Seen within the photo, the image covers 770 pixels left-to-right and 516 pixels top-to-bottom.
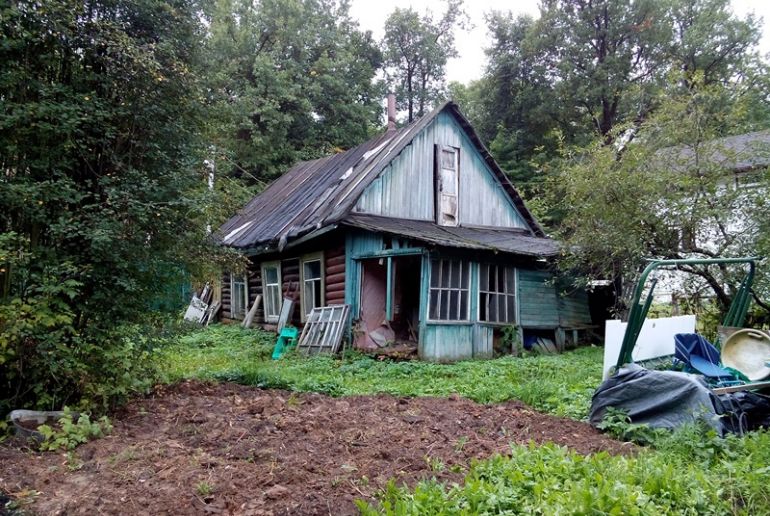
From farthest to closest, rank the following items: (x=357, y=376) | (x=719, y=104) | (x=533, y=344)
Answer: (x=533, y=344), (x=719, y=104), (x=357, y=376)

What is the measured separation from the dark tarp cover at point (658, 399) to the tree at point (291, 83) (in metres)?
20.3

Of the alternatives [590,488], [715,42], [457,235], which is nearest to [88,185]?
[590,488]

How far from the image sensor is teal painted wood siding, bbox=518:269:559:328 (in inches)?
472

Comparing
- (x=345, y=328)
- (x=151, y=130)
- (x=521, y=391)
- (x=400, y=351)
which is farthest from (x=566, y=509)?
(x=345, y=328)

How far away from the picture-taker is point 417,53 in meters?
30.9

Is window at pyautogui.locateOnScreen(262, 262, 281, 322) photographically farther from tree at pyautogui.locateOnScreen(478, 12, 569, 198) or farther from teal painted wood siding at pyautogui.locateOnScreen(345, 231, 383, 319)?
tree at pyautogui.locateOnScreen(478, 12, 569, 198)

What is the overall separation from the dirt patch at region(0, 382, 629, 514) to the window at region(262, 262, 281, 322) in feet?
26.8

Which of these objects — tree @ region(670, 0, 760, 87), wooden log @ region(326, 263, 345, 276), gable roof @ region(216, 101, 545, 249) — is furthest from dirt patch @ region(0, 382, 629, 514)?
tree @ region(670, 0, 760, 87)

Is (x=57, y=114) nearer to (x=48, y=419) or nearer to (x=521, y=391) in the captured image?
(x=48, y=419)

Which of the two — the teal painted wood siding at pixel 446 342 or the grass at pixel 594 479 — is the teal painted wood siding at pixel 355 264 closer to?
the teal painted wood siding at pixel 446 342

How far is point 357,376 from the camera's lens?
853cm

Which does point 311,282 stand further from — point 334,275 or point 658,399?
point 658,399

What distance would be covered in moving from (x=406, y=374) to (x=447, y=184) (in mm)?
6323

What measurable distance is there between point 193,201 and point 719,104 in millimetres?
9942
